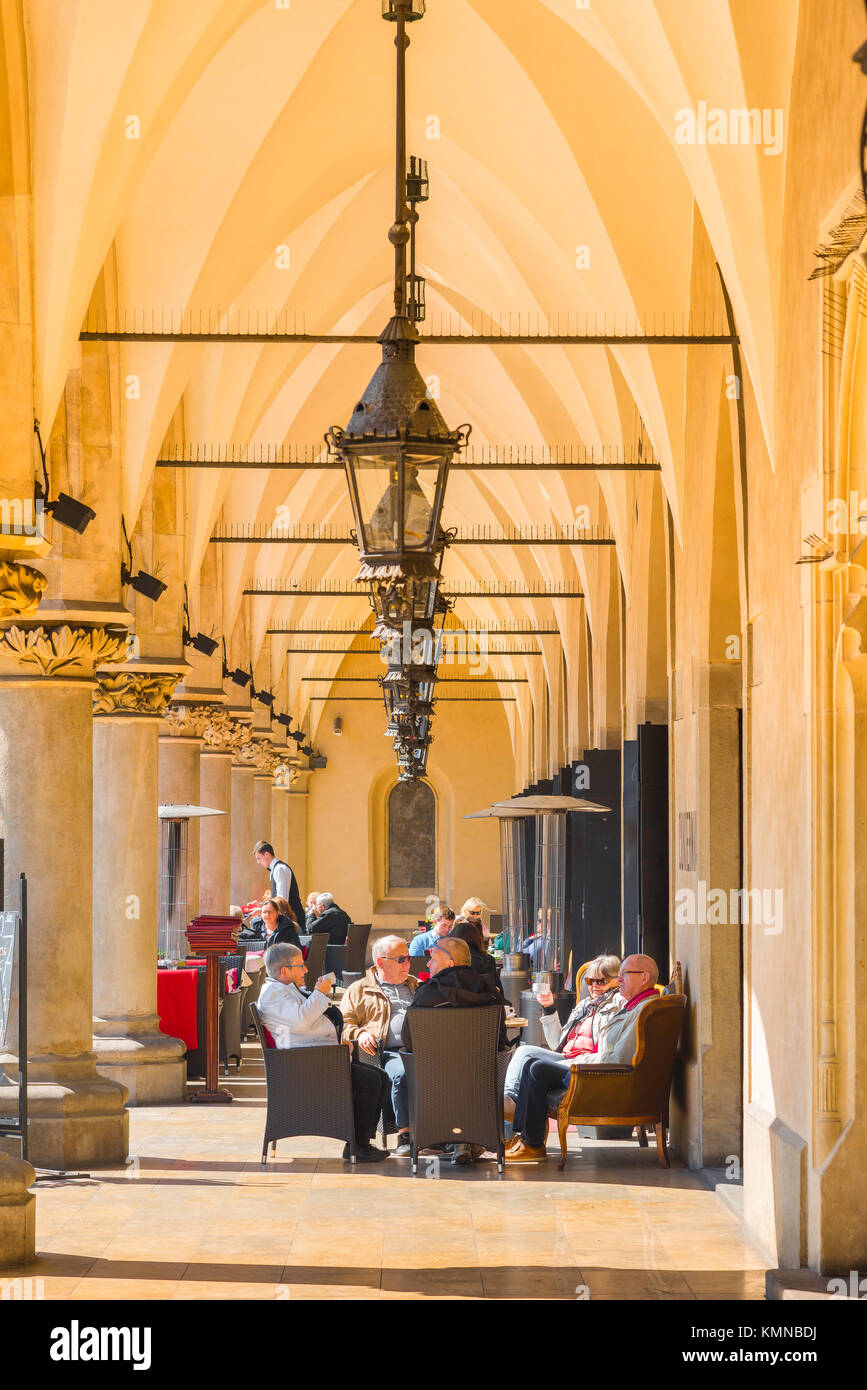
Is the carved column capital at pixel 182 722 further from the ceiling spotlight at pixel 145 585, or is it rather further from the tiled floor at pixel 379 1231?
the tiled floor at pixel 379 1231

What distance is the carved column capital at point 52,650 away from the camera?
8.63 metres

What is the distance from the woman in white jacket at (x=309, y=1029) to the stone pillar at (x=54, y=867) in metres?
0.92

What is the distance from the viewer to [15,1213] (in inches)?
248

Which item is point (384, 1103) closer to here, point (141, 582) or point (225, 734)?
point (141, 582)

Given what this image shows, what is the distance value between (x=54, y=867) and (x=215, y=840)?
1047 cm

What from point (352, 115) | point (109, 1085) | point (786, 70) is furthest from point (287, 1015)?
point (352, 115)

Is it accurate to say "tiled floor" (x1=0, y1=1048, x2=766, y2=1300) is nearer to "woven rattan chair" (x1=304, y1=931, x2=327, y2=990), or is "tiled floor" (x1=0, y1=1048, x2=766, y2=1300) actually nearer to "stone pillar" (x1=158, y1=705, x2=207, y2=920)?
"stone pillar" (x1=158, y1=705, x2=207, y2=920)

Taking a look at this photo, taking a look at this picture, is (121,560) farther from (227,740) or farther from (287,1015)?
(227,740)

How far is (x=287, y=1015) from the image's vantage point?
348 inches

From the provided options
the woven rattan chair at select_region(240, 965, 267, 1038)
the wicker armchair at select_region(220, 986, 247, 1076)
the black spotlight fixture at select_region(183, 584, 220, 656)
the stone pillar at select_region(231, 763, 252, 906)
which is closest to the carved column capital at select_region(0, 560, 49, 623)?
the black spotlight fixture at select_region(183, 584, 220, 656)

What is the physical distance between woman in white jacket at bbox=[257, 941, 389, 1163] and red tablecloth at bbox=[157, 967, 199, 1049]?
10.5 ft

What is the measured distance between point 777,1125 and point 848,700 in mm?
1923

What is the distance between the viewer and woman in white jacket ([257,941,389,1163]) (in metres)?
8.78
